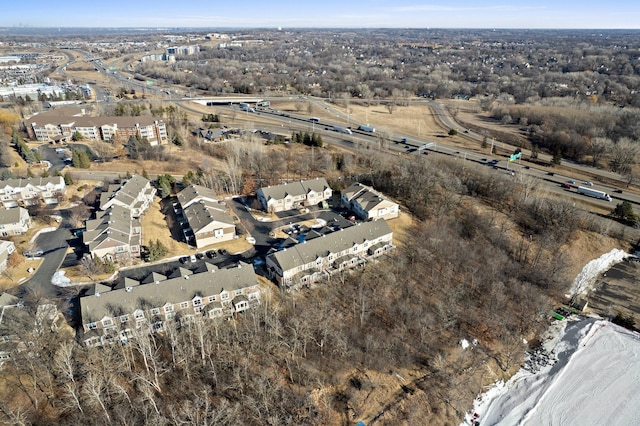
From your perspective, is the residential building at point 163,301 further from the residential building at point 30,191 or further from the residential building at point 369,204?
the residential building at point 30,191

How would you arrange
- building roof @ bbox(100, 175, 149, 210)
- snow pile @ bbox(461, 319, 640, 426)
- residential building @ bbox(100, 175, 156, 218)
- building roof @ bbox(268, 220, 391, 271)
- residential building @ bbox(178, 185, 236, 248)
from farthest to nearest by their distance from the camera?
building roof @ bbox(100, 175, 149, 210) → residential building @ bbox(100, 175, 156, 218) → residential building @ bbox(178, 185, 236, 248) → building roof @ bbox(268, 220, 391, 271) → snow pile @ bbox(461, 319, 640, 426)

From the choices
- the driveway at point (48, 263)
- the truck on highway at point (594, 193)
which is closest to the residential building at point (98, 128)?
the driveway at point (48, 263)

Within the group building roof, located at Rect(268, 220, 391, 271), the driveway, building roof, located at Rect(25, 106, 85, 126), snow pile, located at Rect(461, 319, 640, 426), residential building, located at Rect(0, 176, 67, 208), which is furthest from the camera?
building roof, located at Rect(25, 106, 85, 126)

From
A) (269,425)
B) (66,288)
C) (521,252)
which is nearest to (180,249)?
(66,288)

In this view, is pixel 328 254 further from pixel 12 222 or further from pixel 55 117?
pixel 55 117

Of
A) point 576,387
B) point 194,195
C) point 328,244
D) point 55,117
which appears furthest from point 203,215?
point 55,117

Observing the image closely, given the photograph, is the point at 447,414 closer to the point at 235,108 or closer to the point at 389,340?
the point at 389,340

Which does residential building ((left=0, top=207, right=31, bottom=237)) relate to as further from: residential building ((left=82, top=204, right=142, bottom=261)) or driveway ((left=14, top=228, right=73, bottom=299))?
residential building ((left=82, top=204, right=142, bottom=261))

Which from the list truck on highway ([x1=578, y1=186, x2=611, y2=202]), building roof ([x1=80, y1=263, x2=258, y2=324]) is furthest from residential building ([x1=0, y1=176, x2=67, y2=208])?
truck on highway ([x1=578, y1=186, x2=611, y2=202])
